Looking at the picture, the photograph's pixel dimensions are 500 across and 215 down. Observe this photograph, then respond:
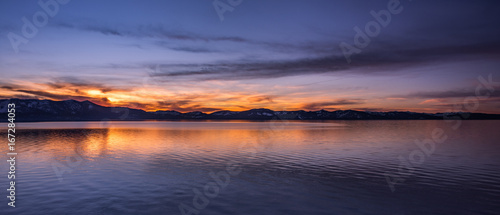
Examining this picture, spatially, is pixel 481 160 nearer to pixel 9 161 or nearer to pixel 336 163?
pixel 336 163

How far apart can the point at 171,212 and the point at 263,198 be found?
A: 5283 mm

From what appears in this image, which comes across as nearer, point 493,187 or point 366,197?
point 366,197

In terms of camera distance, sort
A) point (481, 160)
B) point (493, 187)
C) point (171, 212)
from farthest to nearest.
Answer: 1. point (481, 160)
2. point (493, 187)
3. point (171, 212)

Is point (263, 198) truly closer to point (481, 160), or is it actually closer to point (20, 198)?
point (20, 198)

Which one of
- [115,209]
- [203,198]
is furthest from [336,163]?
[115,209]

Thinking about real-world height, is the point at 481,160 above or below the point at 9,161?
below

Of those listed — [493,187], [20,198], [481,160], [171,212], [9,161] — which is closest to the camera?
[171,212]

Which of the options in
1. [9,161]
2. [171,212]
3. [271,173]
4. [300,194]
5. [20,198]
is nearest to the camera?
[171,212]

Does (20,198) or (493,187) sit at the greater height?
(20,198)

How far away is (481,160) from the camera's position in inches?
1260

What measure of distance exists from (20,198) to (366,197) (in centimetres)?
1978

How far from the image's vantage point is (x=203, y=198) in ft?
56.3

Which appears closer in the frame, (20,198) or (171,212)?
(171,212)

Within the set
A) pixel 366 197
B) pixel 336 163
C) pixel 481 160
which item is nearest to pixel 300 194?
pixel 366 197
